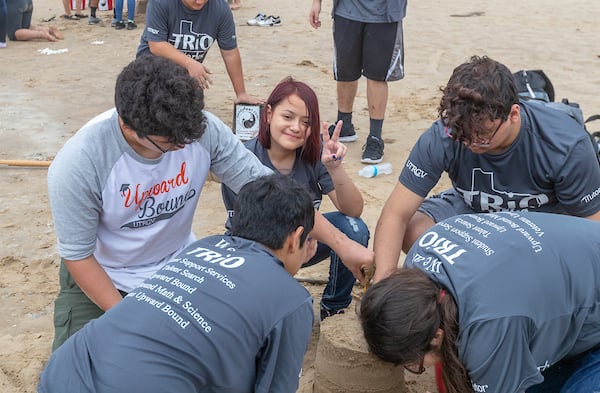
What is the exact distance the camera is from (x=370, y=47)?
5.59 meters

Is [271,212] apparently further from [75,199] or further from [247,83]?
[247,83]

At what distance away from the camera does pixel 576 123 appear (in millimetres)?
3199

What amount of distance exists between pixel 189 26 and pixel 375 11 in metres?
1.33

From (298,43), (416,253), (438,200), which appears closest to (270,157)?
(438,200)

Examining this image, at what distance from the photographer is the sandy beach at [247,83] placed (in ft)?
13.3

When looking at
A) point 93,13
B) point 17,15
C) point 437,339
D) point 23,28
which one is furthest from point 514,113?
point 93,13

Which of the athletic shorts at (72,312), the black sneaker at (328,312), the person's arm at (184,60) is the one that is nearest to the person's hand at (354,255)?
the black sneaker at (328,312)

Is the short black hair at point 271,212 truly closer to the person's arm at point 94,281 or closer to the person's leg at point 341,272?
the person's arm at point 94,281

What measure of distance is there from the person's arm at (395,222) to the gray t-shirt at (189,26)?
2656 mm

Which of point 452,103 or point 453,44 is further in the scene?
point 453,44

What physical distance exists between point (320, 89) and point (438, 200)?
411 centimetres

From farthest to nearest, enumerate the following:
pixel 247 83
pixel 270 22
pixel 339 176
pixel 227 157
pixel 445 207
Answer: pixel 270 22
pixel 247 83
pixel 445 207
pixel 339 176
pixel 227 157

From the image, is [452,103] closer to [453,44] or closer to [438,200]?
[438,200]

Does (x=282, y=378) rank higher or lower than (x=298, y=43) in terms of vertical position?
higher
